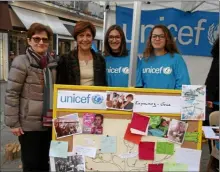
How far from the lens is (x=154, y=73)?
254cm

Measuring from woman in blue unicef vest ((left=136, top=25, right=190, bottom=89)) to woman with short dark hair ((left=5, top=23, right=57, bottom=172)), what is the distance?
78 centimetres

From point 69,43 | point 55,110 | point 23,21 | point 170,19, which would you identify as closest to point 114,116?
point 55,110

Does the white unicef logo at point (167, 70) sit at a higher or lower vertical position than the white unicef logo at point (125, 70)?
higher

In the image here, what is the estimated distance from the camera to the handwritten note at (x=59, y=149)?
2.23 metres

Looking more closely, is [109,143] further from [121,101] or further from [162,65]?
[162,65]

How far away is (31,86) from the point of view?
2.39 m

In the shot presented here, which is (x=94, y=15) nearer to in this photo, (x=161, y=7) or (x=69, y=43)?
(x=69, y=43)

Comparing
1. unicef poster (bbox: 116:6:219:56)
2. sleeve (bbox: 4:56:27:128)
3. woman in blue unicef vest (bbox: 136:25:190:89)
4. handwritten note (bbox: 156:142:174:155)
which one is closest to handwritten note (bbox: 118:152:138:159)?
handwritten note (bbox: 156:142:174:155)

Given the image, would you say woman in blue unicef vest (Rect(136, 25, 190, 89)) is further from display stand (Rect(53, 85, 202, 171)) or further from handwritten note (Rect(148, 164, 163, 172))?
handwritten note (Rect(148, 164, 163, 172))

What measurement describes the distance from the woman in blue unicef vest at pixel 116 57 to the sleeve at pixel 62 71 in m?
0.45

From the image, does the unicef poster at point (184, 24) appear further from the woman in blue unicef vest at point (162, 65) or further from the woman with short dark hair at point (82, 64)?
the woman with short dark hair at point (82, 64)

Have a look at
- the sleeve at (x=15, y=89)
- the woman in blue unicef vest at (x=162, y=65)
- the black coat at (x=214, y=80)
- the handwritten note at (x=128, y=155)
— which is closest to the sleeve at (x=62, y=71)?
the sleeve at (x=15, y=89)

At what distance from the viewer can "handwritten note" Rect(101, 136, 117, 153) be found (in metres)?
2.22

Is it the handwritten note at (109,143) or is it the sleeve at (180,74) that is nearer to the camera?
→ the handwritten note at (109,143)
